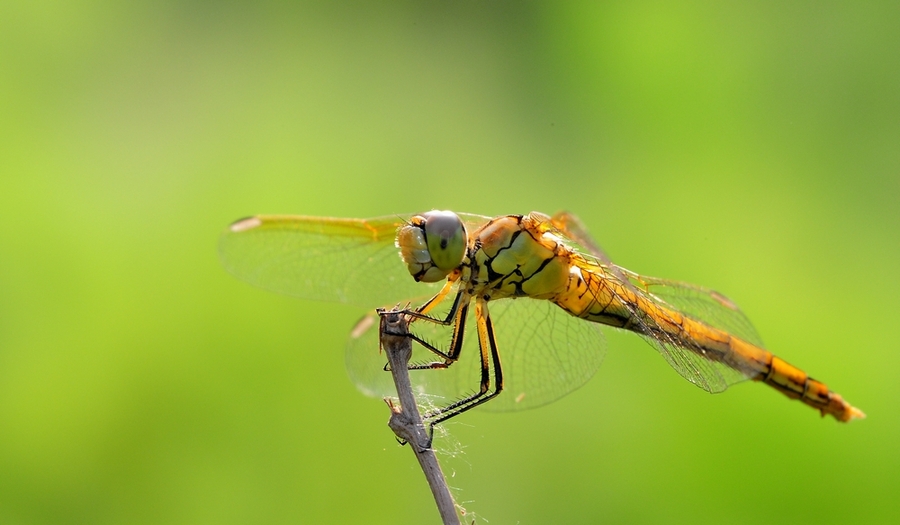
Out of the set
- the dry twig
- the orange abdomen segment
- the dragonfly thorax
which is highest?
the dragonfly thorax

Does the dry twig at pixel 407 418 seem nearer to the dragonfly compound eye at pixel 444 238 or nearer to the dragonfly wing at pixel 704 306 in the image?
the dragonfly compound eye at pixel 444 238

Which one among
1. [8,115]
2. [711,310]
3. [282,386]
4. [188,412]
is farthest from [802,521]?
[8,115]

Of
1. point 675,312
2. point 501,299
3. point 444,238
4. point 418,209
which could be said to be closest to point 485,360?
point 501,299

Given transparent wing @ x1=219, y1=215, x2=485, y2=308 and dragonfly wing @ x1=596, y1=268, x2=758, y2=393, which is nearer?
dragonfly wing @ x1=596, y1=268, x2=758, y2=393

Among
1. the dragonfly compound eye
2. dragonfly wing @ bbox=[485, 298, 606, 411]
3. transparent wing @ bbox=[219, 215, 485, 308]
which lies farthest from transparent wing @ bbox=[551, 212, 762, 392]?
transparent wing @ bbox=[219, 215, 485, 308]

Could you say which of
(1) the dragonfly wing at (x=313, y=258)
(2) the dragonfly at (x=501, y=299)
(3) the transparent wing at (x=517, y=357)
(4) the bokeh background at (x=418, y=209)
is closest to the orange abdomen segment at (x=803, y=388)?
(2) the dragonfly at (x=501, y=299)

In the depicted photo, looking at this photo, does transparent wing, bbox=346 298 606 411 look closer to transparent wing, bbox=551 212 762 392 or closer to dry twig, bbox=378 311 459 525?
transparent wing, bbox=551 212 762 392

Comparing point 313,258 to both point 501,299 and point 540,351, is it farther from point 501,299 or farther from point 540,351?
point 540,351
